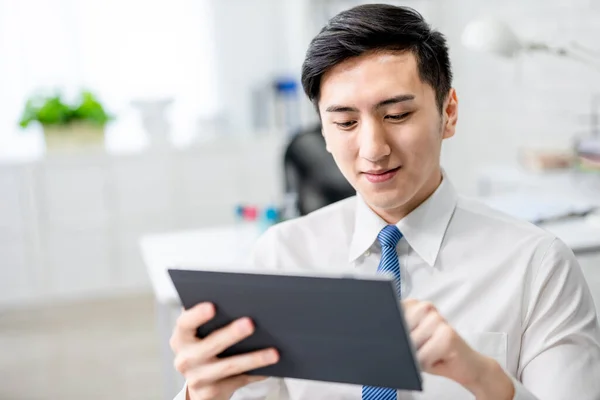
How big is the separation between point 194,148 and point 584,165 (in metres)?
2.24

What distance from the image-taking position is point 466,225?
1256mm

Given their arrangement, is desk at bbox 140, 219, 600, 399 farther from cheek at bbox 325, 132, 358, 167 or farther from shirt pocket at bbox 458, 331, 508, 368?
cheek at bbox 325, 132, 358, 167

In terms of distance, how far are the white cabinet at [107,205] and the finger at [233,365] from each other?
132 inches

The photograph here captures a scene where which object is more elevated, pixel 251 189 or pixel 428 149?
pixel 428 149

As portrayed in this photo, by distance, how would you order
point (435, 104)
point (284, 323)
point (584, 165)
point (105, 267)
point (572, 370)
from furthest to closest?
point (105, 267), point (584, 165), point (435, 104), point (572, 370), point (284, 323)

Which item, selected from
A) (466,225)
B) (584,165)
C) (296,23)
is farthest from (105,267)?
(466,225)

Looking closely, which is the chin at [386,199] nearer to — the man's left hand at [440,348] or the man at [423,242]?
the man at [423,242]

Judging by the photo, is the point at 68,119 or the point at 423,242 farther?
the point at 68,119

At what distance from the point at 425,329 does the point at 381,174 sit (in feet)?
0.99

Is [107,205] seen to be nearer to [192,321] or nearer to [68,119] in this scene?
[68,119]

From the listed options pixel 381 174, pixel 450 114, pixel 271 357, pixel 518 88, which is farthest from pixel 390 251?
pixel 518 88

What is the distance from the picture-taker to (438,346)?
0.92 metres

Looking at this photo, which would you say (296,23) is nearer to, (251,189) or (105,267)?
(251,189)

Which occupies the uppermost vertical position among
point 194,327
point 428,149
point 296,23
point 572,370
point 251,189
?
point 296,23
